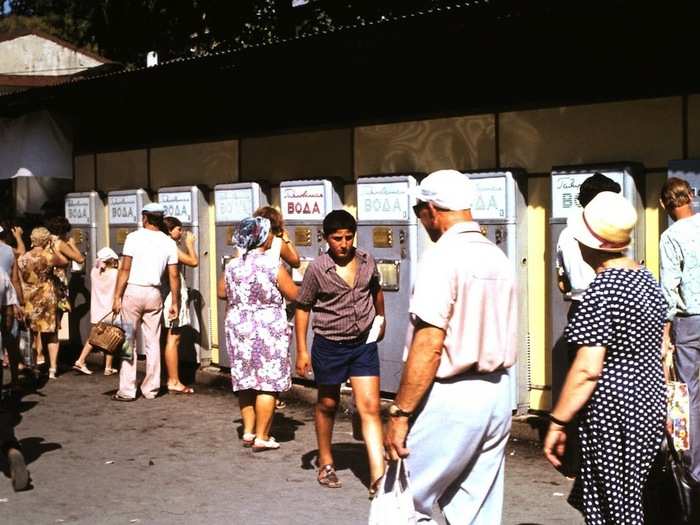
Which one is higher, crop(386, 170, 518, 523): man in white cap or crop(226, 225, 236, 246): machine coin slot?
crop(226, 225, 236, 246): machine coin slot

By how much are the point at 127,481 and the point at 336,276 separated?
6.27ft

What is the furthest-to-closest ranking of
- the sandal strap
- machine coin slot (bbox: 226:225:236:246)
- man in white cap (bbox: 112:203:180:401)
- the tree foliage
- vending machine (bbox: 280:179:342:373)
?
1. the tree foliage
2. machine coin slot (bbox: 226:225:236:246)
3. man in white cap (bbox: 112:203:180:401)
4. vending machine (bbox: 280:179:342:373)
5. the sandal strap

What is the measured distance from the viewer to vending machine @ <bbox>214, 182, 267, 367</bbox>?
10.9 meters

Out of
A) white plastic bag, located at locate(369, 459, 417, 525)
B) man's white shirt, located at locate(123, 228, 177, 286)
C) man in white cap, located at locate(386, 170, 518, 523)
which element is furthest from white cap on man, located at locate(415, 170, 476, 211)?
man's white shirt, located at locate(123, 228, 177, 286)

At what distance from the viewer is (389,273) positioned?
9.34 meters

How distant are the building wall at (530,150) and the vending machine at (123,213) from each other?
128 centimetres

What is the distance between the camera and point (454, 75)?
31.4ft

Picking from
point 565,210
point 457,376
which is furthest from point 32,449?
point 457,376

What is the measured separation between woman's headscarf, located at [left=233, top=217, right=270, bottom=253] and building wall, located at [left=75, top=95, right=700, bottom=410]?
6.64 ft

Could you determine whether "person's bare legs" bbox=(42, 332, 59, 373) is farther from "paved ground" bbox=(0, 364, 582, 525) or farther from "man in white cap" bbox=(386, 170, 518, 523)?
"man in white cap" bbox=(386, 170, 518, 523)

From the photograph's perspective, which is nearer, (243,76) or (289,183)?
(289,183)

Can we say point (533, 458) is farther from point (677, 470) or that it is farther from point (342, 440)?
point (677, 470)

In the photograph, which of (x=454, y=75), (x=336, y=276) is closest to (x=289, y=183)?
(x=454, y=75)

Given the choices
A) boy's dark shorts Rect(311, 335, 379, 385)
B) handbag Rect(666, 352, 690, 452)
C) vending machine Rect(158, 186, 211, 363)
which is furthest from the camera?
vending machine Rect(158, 186, 211, 363)
